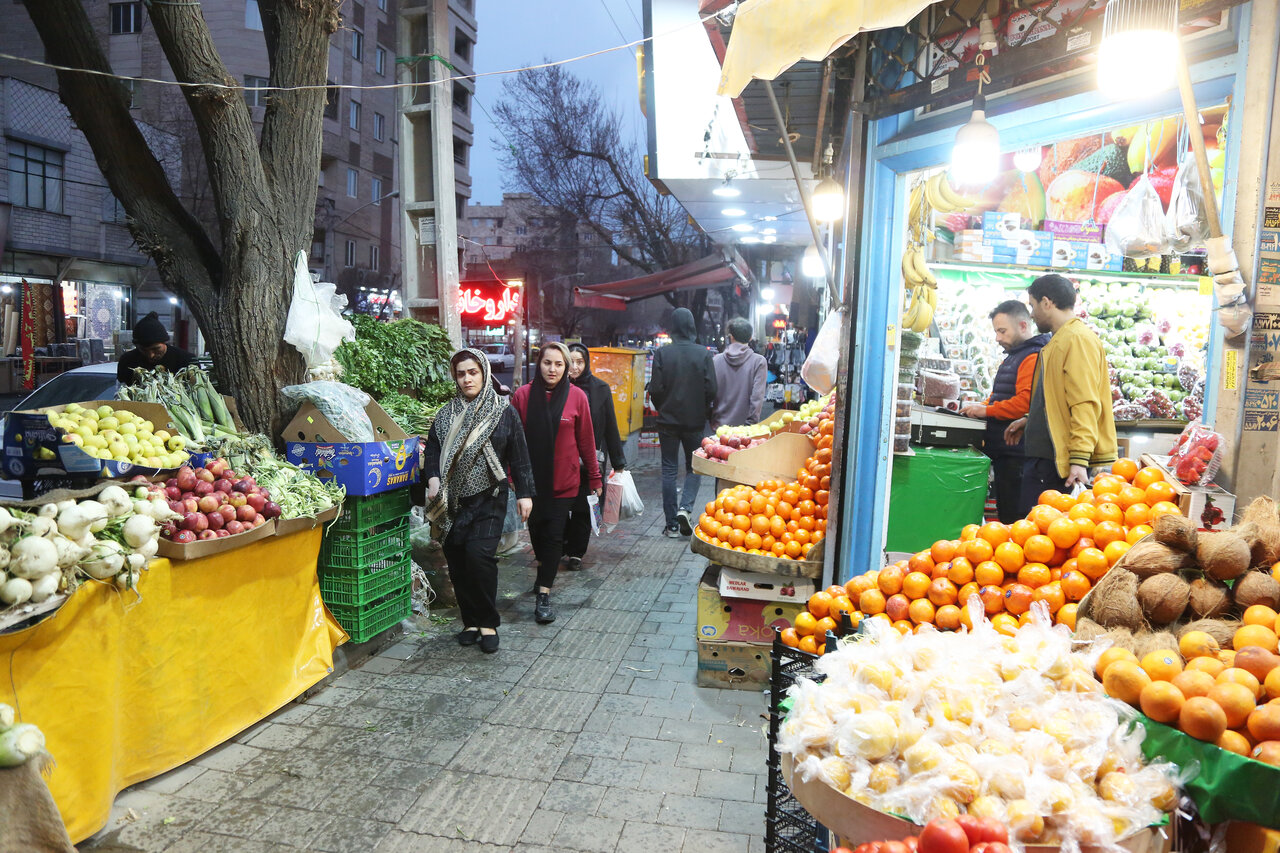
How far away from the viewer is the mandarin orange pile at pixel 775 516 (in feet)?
15.8

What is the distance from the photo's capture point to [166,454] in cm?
420

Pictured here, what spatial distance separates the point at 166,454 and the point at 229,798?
Answer: 5.84ft

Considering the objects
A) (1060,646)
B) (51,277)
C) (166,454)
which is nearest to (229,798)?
(166,454)

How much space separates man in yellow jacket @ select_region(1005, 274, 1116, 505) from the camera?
4453 mm

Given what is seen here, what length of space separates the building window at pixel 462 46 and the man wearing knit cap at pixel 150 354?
4901 centimetres

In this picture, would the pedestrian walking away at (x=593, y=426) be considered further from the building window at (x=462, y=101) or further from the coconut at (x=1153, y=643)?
the building window at (x=462, y=101)

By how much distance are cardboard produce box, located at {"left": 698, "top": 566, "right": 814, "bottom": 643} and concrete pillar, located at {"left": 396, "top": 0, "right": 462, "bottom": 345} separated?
150 inches

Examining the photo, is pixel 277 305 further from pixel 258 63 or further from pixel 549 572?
pixel 258 63

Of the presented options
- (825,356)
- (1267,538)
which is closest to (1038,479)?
(825,356)

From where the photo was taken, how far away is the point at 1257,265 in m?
2.91

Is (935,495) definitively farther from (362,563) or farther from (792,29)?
(362,563)

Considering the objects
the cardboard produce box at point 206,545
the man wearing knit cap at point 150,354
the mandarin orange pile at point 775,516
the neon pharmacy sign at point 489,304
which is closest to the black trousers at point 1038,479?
the mandarin orange pile at point 775,516

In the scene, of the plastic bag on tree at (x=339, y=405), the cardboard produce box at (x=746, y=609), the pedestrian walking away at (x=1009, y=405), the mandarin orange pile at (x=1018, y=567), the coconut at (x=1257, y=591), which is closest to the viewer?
the coconut at (x=1257, y=591)

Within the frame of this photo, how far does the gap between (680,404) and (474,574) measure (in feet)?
12.8
